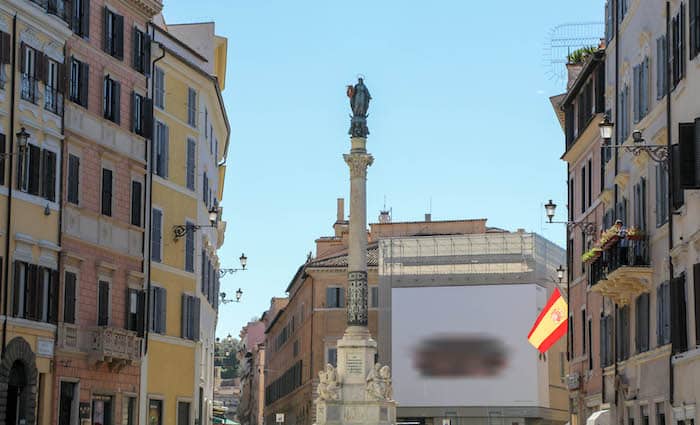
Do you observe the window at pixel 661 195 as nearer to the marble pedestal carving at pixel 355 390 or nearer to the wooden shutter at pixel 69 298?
the wooden shutter at pixel 69 298

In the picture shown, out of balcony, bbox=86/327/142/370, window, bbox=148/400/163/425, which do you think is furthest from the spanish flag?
balcony, bbox=86/327/142/370

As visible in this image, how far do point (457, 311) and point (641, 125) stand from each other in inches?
2357

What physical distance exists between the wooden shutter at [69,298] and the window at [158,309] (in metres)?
7.39

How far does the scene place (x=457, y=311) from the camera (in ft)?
328

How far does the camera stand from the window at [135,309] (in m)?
49.8

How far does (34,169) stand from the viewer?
4241 centimetres

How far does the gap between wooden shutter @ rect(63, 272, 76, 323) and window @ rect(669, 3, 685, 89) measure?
2008 centimetres

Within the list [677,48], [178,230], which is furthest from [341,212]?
[677,48]

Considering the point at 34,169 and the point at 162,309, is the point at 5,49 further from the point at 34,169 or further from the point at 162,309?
the point at 162,309

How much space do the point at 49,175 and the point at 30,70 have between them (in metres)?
3.35

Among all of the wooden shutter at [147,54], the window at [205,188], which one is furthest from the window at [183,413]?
the wooden shutter at [147,54]

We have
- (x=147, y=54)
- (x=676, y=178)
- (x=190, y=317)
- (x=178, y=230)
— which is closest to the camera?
(x=676, y=178)

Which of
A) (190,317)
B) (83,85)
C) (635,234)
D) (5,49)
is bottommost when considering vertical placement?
(190,317)

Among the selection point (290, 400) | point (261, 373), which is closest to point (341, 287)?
point (290, 400)
